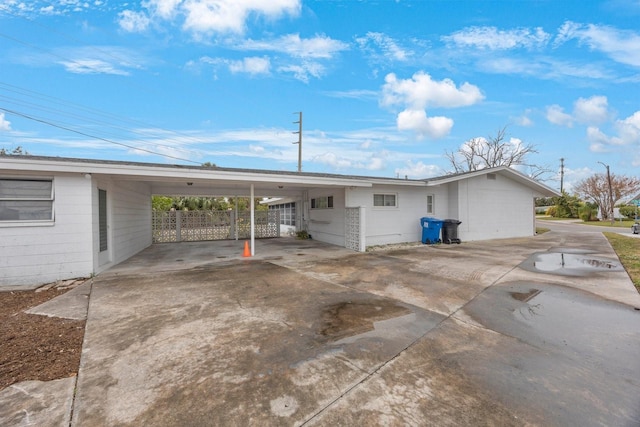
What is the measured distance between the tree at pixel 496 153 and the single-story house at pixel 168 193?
11657 millimetres

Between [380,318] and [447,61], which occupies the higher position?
[447,61]

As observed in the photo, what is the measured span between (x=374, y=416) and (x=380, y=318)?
1977 mm

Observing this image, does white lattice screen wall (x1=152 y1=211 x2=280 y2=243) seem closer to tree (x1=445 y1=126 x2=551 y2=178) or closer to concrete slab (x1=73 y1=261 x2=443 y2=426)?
concrete slab (x1=73 y1=261 x2=443 y2=426)

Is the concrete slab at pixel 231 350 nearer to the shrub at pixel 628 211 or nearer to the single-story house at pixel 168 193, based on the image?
the single-story house at pixel 168 193

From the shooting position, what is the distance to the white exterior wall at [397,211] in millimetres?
11648

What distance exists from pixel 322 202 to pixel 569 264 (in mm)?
9268

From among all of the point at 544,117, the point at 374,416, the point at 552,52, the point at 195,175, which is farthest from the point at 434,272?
the point at 544,117

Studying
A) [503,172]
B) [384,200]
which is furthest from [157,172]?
[503,172]

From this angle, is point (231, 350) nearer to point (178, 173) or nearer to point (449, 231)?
point (178, 173)

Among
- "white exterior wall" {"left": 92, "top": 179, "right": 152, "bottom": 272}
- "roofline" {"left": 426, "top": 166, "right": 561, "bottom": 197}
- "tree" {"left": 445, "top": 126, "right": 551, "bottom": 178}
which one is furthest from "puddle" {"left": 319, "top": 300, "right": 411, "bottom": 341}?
"tree" {"left": 445, "top": 126, "right": 551, "bottom": 178}

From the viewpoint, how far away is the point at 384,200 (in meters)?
12.2

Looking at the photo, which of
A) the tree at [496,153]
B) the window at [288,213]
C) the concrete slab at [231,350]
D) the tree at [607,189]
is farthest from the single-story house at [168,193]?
the tree at [607,189]

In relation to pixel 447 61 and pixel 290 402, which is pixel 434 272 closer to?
pixel 290 402

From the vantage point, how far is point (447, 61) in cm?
1304
